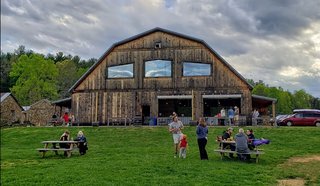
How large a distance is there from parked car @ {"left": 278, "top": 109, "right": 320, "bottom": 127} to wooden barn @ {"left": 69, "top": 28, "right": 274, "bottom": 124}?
6.73 feet

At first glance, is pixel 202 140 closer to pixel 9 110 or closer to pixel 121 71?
pixel 121 71

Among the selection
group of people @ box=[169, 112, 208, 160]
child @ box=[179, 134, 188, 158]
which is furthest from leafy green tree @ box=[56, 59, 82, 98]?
child @ box=[179, 134, 188, 158]

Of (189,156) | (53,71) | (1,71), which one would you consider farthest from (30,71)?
(189,156)

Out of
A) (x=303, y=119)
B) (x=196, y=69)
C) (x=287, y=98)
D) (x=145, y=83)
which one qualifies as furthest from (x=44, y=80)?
(x=287, y=98)

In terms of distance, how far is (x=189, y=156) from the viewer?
49.3 feet

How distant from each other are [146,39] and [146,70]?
2.73 m

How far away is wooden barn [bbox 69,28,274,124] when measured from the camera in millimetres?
30984

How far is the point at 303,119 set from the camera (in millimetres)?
30141

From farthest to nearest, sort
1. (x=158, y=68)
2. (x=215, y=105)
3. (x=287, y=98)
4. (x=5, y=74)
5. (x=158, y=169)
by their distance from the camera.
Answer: (x=287, y=98)
(x=5, y=74)
(x=215, y=105)
(x=158, y=68)
(x=158, y=169)

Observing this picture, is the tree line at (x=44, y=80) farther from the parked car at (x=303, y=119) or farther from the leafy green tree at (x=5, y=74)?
the parked car at (x=303, y=119)

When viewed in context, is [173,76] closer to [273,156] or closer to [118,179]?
[273,156]

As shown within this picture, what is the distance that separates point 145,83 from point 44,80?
32094mm

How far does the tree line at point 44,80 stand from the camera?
55.9 m

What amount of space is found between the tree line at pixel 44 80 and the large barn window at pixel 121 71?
2702cm
